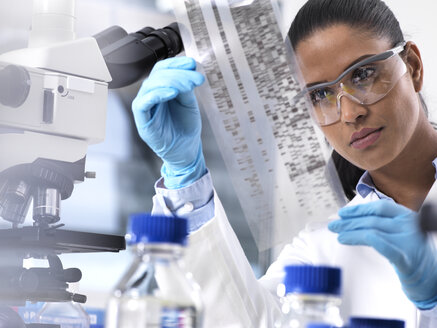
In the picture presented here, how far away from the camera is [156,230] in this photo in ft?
2.01

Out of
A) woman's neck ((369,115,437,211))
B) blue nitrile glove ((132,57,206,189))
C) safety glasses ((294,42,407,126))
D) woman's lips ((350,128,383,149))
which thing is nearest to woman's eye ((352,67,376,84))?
safety glasses ((294,42,407,126))

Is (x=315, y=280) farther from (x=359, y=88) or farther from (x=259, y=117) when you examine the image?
(x=359, y=88)

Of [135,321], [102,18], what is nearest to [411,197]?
[135,321]

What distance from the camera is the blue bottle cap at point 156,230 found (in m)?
0.61

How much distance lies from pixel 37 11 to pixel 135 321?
3.02ft

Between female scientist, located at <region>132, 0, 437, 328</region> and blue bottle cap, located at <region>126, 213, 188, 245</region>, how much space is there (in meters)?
0.68

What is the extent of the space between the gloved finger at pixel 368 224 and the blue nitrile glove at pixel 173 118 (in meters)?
0.42

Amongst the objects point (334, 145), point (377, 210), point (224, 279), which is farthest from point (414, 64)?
point (224, 279)

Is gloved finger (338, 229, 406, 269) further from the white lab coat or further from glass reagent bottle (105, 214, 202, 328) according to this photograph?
glass reagent bottle (105, 214, 202, 328)

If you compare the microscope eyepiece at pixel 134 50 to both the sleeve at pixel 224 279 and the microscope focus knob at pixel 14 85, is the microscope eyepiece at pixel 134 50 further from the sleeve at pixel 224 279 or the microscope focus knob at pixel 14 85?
the sleeve at pixel 224 279

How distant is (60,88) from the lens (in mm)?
1223

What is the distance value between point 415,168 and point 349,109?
36 centimetres

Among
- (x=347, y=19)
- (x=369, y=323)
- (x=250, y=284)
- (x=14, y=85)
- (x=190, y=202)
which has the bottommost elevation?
(x=369, y=323)

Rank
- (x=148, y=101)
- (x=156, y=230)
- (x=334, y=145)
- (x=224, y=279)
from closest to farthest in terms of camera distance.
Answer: (x=156, y=230)
(x=148, y=101)
(x=224, y=279)
(x=334, y=145)
